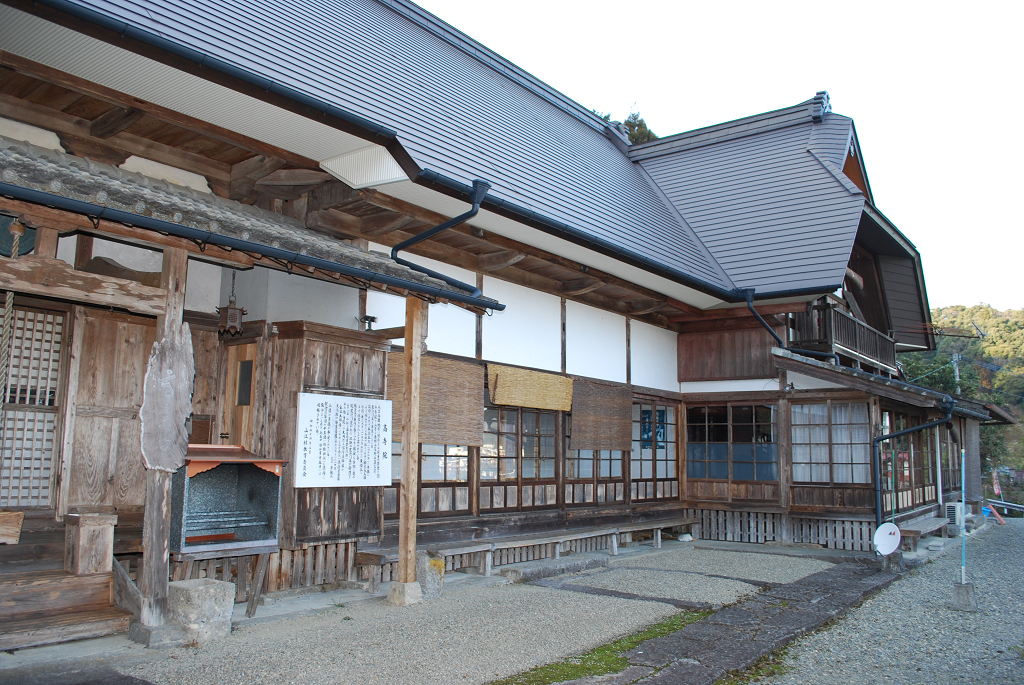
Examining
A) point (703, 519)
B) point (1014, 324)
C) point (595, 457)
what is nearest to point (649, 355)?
point (595, 457)

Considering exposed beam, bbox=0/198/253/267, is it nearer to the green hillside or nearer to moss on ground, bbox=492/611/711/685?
moss on ground, bbox=492/611/711/685

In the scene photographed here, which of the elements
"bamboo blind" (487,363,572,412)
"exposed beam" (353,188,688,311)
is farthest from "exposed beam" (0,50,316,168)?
"bamboo blind" (487,363,572,412)

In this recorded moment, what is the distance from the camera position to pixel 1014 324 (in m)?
50.8

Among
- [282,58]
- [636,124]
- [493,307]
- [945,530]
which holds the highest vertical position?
[636,124]

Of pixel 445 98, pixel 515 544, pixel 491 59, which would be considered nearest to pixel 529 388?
pixel 515 544

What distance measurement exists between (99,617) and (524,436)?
5.77 metres

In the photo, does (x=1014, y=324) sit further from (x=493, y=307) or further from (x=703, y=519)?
(x=493, y=307)

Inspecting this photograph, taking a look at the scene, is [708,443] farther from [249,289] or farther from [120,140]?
[120,140]

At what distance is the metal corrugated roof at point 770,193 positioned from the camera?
12.3 meters

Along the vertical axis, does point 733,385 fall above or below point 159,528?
above

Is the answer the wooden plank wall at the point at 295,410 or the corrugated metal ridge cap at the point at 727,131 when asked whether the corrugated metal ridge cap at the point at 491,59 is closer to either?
the corrugated metal ridge cap at the point at 727,131

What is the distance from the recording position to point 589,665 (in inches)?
206

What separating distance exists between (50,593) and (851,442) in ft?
36.7

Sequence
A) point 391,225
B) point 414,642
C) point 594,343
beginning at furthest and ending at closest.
→ 1. point 594,343
2. point 391,225
3. point 414,642
